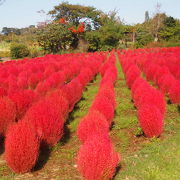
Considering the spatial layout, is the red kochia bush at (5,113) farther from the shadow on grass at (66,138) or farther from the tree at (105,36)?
the tree at (105,36)

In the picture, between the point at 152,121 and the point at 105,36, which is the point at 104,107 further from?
the point at 105,36

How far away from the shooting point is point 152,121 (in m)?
6.08

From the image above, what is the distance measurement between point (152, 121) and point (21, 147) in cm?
287

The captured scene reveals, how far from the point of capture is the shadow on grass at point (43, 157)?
503cm

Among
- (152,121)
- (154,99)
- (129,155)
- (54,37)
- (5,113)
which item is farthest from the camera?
(54,37)

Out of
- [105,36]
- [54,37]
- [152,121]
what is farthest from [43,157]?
[105,36]

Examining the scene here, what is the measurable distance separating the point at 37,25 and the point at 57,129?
34902 millimetres

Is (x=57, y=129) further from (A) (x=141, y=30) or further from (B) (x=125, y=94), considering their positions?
(A) (x=141, y=30)

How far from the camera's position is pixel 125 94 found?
1141 cm

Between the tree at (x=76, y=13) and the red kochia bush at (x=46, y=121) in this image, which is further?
the tree at (x=76, y=13)

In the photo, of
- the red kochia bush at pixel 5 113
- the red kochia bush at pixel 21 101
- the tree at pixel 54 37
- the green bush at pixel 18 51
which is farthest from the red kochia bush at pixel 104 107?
the green bush at pixel 18 51

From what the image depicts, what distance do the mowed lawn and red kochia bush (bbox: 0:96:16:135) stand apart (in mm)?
571

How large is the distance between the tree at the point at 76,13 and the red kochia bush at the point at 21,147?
4073 centimetres

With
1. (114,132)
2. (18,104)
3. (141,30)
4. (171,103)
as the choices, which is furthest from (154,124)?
(141,30)
